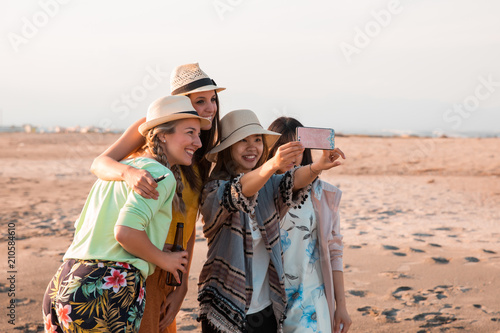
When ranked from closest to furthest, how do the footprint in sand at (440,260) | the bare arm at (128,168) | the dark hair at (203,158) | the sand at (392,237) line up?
the bare arm at (128,168)
the dark hair at (203,158)
the sand at (392,237)
the footprint in sand at (440,260)

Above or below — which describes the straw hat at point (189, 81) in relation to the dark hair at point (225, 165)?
above

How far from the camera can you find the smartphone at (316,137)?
111 inches

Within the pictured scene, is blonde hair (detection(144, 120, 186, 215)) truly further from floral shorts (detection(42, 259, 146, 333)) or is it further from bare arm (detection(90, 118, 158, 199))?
floral shorts (detection(42, 259, 146, 333))

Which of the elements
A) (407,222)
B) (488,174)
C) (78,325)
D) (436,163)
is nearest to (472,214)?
(407,222)

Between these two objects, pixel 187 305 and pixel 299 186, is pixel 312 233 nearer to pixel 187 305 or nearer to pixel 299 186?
pixel 299 186

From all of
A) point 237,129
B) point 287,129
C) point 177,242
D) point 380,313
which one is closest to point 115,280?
point 177,242

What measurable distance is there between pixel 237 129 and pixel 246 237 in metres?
0.65

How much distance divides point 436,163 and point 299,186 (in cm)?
1503

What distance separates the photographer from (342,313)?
3285 millimetres

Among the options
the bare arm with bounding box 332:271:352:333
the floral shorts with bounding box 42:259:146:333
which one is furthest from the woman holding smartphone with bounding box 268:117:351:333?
the floral shorts with bounding box 42:259:146:333

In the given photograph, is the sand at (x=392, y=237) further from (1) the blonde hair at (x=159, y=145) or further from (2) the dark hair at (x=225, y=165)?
(1) the blonde hair at (x=159, y=145)

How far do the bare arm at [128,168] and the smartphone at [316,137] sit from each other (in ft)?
2.72

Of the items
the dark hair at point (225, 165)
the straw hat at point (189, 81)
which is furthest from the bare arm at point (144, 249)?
the straw hat at point (189, 81)

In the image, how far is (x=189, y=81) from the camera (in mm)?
3324
